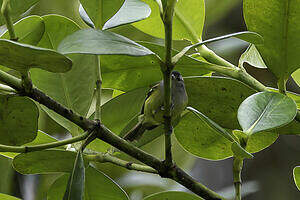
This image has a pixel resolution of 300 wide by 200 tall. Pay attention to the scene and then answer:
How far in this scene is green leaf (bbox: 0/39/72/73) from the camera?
455 mm

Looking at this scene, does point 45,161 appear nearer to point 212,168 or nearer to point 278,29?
point 278,29

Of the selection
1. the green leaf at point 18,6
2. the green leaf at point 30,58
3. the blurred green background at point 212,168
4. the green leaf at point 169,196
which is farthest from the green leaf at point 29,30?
the blurred green background at point 212,168

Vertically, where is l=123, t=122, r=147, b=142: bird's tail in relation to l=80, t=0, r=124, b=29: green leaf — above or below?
below

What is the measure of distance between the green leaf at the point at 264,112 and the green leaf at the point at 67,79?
0.76 ft

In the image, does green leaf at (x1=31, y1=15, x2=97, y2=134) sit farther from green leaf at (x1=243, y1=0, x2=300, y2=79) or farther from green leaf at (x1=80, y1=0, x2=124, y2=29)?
green leaf at (x1=243, y1=0, x2=300, y2=79)

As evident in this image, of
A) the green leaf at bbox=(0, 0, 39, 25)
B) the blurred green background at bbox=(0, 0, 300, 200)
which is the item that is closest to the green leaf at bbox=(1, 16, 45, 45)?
the green leaf at bbox=(0, 0, 39, 25)

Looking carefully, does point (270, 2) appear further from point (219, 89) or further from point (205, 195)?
point (205, 195)

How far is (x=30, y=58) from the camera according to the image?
476 mm

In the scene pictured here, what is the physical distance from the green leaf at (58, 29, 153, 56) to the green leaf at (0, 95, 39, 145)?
0.38 feet

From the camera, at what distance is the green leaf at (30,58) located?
455mm

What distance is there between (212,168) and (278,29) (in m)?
2.05

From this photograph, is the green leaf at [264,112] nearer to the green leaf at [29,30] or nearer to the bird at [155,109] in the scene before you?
the bird at [155,109]

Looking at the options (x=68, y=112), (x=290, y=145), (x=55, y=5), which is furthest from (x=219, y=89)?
(x=290, y=145)

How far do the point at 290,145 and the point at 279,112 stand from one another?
2136 mm
